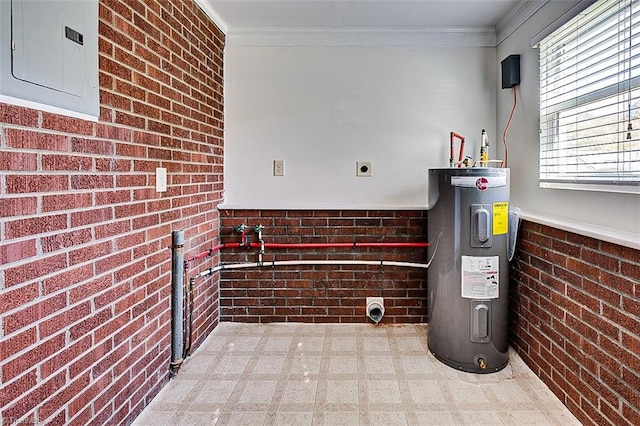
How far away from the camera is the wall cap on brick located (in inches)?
60.6

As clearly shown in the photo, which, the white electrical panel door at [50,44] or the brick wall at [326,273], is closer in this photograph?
the white electrical panel door at [50,44]

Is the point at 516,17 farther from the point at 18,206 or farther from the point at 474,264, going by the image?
the point at 18,206

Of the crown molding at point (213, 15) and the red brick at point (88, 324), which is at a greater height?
the crown molding at point (213, 15)

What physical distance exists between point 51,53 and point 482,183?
210 cm

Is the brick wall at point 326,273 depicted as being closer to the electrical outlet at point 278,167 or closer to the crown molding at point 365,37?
the electrical outlet at point 278,167

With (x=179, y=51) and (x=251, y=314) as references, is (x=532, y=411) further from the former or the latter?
(x=179, y=51)

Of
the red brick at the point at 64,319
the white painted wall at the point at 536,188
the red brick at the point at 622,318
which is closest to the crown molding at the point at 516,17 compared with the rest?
the white painted wall at the point at 536,188

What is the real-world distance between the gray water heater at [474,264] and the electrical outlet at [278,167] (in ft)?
3.93

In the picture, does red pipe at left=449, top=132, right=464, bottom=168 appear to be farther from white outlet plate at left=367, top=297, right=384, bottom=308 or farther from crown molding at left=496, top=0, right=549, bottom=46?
white outlet plate at left=367, top=297, right=384, bottom=308

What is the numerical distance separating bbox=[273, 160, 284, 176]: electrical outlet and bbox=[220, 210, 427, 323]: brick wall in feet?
1.00

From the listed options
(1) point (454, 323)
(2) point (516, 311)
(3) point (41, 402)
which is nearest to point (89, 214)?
(3) point (41, 402)

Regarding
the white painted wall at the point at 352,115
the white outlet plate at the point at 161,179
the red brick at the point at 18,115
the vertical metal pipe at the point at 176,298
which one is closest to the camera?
the red brick at the point at 18,115

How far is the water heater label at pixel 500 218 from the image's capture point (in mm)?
2326

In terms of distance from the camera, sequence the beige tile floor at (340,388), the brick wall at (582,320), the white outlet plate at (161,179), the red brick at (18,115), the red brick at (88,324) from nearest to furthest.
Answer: the red brick at (18,115)
the red brick at (88,324)
the brick wall at (582,320)
the beige tile floor at (340,388)
the white outlet plate at (161,179)
